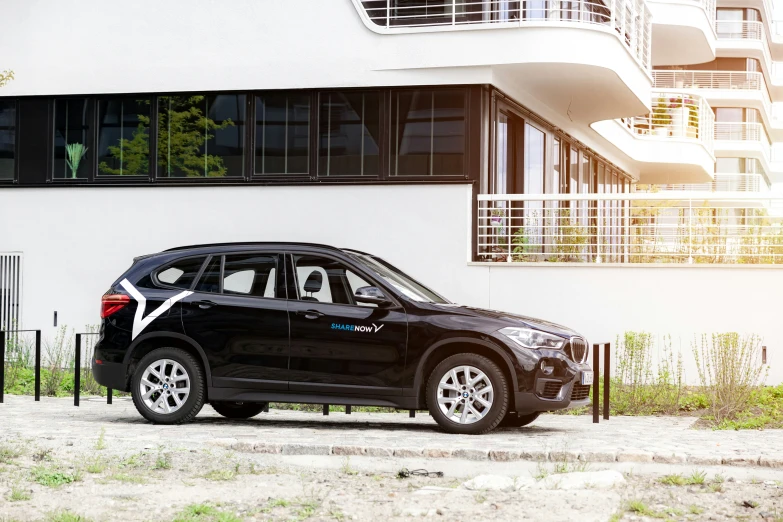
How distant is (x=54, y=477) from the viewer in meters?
8.61

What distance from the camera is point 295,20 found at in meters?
19.8

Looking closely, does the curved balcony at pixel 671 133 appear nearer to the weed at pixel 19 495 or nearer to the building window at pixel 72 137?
the building window at pixel 72 137

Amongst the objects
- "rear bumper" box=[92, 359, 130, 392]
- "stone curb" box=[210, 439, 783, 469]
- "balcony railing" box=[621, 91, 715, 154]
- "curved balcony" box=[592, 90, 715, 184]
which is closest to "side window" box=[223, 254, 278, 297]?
"rear bumper" box=[92, 359, 130, 392]

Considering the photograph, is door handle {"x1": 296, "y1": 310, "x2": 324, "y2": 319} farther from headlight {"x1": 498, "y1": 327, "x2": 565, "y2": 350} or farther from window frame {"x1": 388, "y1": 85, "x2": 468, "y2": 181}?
window frame {"x1": 388, "y1": 85, "x2": 468, "y2": 181}

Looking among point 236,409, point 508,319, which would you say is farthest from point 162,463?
point 236,409

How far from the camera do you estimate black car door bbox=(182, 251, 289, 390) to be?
12.0 meters

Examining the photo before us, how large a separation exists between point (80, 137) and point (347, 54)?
Answer: 508 cm

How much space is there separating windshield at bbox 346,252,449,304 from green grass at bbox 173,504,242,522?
4723mm

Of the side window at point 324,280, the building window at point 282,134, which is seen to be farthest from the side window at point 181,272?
the building window at point 282,134

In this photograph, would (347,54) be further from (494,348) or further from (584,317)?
(494,348)

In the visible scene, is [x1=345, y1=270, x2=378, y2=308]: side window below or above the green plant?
below

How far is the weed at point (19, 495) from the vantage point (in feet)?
25.7

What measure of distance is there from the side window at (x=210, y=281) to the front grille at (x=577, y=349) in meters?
3.58

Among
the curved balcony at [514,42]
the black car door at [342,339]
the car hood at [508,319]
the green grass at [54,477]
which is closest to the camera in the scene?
the green grass at [54,477]
